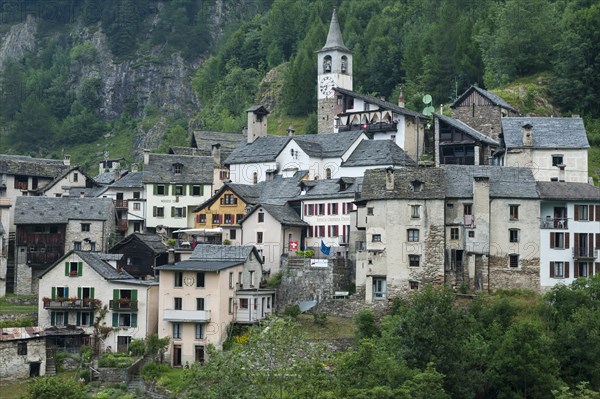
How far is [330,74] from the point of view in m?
127

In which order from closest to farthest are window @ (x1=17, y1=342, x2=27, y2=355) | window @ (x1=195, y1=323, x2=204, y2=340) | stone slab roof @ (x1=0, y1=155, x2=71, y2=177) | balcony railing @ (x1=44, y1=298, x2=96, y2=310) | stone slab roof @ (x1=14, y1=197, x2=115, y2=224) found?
window @ (x1=17, y1=342, x2=27, y2=355) < window @ (x1=195, y1=323, x2=204, y2=340) < balcony railing @ (x1=44, y1=298, x2=96, y2=310) < stone slab roof @ (x1=14, y1=197, x2=115, y2=224) < stone slab roof @ (x1=0, y1=155, x2=71, y2=177)

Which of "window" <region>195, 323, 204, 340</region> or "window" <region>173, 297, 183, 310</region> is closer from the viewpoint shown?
"window" <region>195, 323, 204, 340</region>

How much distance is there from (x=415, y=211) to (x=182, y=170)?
30.4 meters

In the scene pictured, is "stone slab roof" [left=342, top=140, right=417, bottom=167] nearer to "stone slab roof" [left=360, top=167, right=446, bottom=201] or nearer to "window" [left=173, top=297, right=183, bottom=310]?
"stone slab roof" [left=360, top=167, right=446, bottom=201]

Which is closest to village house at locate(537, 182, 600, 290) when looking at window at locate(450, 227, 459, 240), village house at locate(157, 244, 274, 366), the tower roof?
window at locate(450, 227, 459, 240)

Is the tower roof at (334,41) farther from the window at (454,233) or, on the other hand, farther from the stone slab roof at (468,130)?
the window at (454,233)

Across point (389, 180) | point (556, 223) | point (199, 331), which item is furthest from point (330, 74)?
point (199, 331)

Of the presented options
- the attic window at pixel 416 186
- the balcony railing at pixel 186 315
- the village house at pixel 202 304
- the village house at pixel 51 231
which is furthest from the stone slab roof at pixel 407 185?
the village house at pixel 51 231

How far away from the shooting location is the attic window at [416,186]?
86.1 meters

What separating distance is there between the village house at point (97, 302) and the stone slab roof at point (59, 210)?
41.0ft

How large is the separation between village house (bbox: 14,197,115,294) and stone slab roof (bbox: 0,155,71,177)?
11023mm

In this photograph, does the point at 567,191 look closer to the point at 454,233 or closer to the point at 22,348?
the point at 454,233

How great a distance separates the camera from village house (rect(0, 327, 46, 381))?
83.9 metres

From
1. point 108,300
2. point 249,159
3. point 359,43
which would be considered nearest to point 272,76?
point 359,43
